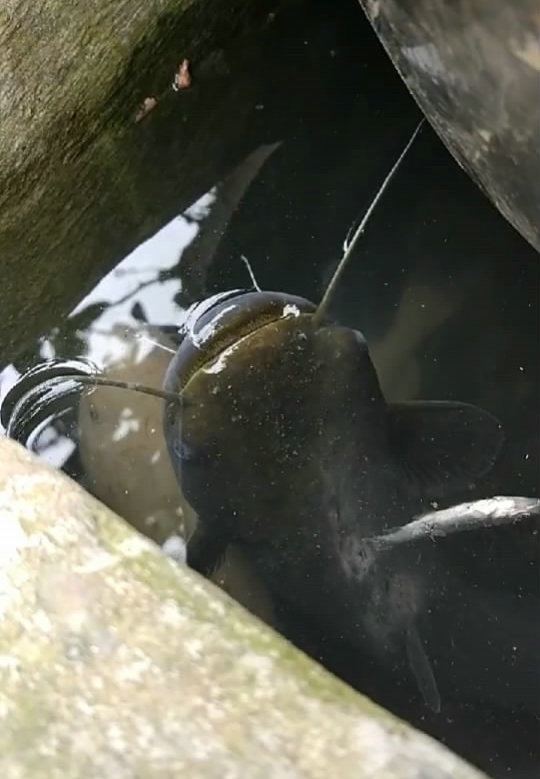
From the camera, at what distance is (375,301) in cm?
190

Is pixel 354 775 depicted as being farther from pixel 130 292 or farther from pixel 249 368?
pixel 130 292

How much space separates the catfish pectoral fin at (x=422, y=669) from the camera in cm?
154

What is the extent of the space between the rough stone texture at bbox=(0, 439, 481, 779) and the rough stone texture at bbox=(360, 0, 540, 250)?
657mm

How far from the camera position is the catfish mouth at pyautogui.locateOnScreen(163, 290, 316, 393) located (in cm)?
146

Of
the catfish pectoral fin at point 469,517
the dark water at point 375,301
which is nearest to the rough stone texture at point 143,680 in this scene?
the dark water at point 375,301

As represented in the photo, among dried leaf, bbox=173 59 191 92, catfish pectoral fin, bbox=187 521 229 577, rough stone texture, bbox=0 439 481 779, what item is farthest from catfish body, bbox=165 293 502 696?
dried leaf, bbox=173 59 191 92

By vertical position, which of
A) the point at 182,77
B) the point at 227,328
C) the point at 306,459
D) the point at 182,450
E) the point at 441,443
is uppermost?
the point at 182,77

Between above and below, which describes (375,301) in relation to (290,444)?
below

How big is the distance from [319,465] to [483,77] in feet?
2.13

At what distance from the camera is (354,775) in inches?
36.7

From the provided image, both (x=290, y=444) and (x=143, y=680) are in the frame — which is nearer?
(x=143, y=680)

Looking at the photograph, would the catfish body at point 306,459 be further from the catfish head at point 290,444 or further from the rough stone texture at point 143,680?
the rough stone texture at point 143,680

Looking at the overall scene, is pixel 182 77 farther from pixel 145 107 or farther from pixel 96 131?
pixel 96 131

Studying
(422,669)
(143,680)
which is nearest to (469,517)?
(422,669)
